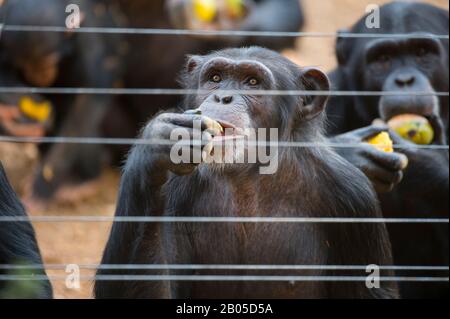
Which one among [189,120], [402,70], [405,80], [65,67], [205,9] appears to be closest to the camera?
[189,120]

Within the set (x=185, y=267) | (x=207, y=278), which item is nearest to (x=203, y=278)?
(x=207, y=278)

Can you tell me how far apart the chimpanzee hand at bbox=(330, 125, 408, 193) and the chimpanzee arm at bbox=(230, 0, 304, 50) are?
17.2 ft

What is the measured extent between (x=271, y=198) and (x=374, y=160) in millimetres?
650

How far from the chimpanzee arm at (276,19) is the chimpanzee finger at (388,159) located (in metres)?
5.42

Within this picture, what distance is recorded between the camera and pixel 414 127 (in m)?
5.49

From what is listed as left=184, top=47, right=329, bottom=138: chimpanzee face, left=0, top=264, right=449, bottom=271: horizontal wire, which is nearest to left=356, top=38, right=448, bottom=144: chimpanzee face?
left=184, top=47, right=329, bottom=138: chimpanzee face

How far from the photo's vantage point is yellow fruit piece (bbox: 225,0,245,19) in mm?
9867

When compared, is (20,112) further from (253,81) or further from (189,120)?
(189,120)

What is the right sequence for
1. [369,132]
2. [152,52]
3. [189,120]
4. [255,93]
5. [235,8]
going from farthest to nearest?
[235,8] → [152,52] → [369,132] → [255,93] → [189,120]

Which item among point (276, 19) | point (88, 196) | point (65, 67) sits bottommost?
point (88, 196)

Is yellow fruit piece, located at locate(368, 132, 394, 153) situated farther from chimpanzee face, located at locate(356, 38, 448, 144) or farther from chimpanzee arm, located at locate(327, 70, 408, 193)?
chimpanzee face, located at locate(356, 38, 448, 144)

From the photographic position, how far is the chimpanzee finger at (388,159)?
4750 mm

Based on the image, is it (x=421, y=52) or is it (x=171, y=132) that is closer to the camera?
(x=171, y=132)

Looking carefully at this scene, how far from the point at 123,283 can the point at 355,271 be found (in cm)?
118
